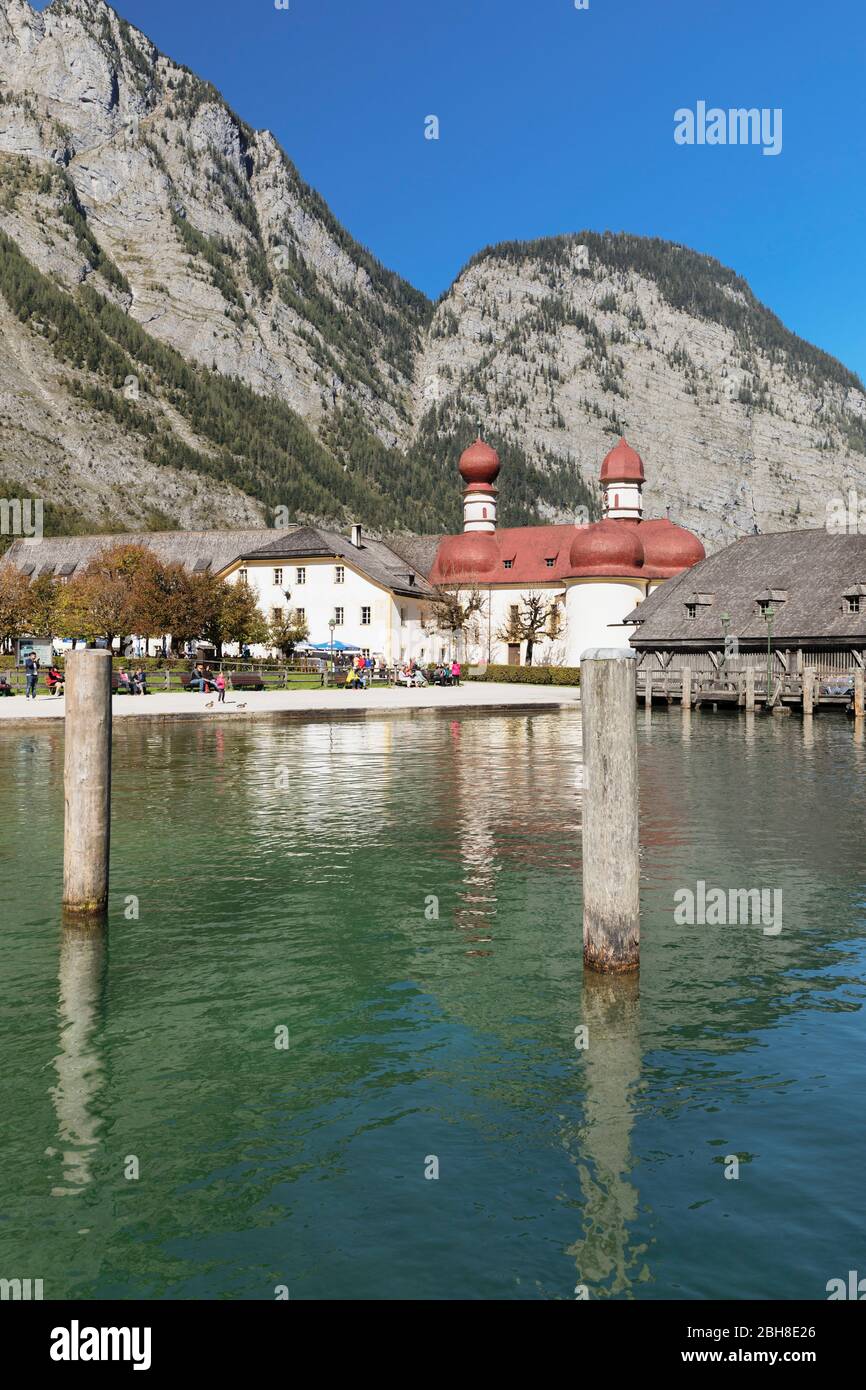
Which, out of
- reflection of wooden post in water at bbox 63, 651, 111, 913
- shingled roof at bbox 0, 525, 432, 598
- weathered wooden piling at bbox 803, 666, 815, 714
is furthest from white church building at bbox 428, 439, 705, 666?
reflection of wooden post in water at bbox 63, 651, 111, 913

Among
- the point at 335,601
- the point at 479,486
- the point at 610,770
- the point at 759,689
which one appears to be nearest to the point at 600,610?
the point at 335,601

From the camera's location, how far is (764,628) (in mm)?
62688

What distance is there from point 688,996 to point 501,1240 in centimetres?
481

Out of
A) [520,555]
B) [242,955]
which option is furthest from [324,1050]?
[520,555]

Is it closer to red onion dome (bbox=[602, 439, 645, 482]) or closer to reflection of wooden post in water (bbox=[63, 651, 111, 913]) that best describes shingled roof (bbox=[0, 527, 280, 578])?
red onion dome (bbox=[602, 439, 645, 482])

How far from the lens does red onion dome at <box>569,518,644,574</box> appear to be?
94562 millimetres

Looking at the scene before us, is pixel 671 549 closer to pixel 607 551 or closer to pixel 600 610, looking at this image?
pixel 607 551

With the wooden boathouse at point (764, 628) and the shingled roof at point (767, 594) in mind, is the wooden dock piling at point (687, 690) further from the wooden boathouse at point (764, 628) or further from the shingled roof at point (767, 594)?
the shingled roof at point (767, 594)

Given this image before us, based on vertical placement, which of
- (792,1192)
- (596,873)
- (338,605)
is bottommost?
(792,1192)

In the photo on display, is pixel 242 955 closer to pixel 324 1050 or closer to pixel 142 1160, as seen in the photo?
pixel 324 1050

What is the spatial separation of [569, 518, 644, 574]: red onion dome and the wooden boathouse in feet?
71.9

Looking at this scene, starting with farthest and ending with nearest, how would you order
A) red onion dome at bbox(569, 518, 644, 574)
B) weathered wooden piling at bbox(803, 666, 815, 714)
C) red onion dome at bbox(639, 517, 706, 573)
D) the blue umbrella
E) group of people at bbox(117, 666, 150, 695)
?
red onion dome at bbox(639, 517, 706, 573)
red onion dome at bbox(569, 518, 644, 574)
the blue umbrella
group of people at bbox(117, 666, 150, 695)
weathered wooden piling at bbox(803, 666, 815, 714)

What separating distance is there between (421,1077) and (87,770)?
5.74 metres

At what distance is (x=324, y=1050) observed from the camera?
368 inches
